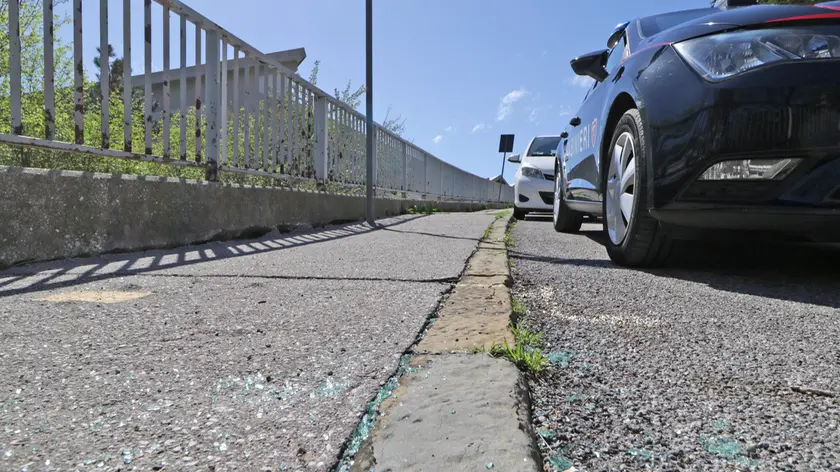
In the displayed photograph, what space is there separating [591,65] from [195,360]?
3.56 meters

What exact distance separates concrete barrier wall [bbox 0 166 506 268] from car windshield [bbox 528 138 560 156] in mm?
5569

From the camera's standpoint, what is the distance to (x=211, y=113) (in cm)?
432

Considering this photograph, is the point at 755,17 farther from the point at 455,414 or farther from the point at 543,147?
Answer: the point at 543,147

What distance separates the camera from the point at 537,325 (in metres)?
1.66

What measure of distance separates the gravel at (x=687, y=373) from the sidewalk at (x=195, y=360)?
42 centimetres

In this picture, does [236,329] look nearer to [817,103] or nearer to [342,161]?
[817,103]

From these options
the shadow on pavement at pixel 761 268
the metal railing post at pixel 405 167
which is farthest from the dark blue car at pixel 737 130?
the metal railing post at pixel 405 167

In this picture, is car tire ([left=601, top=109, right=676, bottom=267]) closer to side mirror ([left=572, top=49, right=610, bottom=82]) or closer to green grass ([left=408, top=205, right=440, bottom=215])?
side mirror ([left=572, top=49, right=610, bottom=82])

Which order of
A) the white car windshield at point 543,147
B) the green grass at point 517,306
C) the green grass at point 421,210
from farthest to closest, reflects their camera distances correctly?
1. the green grass at point 421,210
2. the white car windshield at point 543,147
3. the green grass at point 517,306

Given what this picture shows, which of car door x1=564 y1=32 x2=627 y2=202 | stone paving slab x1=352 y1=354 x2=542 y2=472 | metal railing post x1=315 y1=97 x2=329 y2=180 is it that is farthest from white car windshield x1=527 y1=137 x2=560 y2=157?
stone paving slab x1=352 y1=354 x2=542 y2=472

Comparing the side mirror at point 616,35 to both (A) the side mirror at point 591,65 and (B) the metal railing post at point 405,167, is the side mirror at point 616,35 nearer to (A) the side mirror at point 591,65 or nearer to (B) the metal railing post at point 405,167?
(A) the side mirror at point 591,65

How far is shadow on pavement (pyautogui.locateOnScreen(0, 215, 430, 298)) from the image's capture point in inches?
89.1

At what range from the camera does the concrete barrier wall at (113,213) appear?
2549mm

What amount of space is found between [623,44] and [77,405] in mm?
3640
